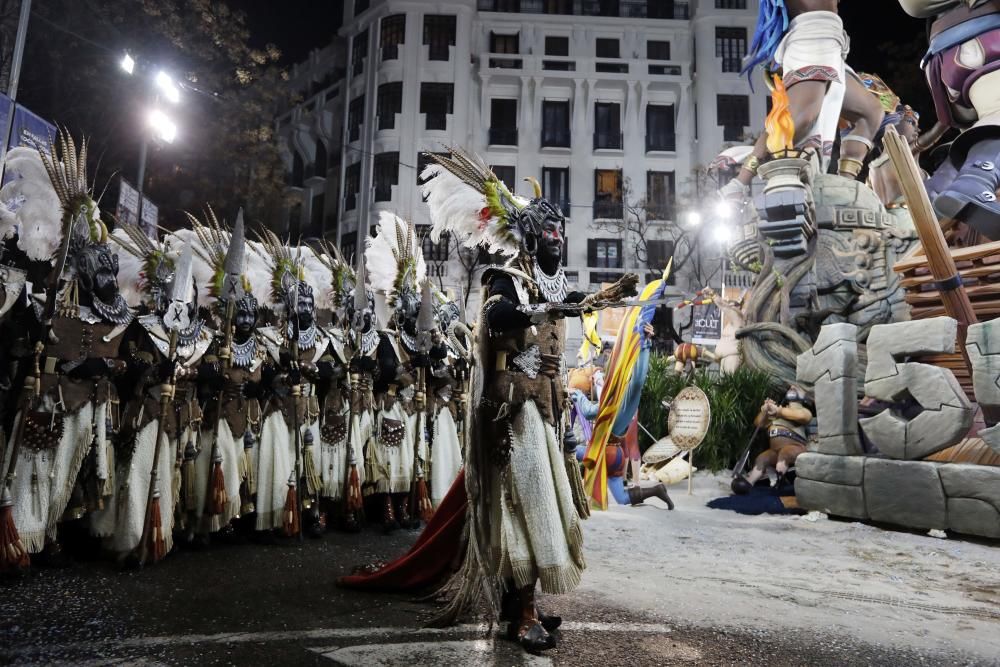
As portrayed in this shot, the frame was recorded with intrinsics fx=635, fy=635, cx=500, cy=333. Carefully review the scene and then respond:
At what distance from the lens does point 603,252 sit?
1082 inches

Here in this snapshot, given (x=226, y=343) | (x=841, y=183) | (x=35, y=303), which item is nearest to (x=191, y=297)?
(x=226, y=343)

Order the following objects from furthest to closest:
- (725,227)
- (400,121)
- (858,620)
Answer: (400,121) < (725,227) < (858,620)

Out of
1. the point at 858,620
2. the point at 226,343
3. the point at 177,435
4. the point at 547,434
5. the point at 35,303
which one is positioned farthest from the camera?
the point at 226,343

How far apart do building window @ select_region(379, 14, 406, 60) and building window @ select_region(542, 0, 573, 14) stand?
719 cm

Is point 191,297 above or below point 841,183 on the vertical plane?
below

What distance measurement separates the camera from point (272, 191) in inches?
805

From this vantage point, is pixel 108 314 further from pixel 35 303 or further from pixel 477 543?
pixel 477 543

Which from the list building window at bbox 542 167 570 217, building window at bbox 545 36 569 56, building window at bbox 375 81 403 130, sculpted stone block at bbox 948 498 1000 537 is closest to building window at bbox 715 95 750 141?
building window at bbox 545 36 569 56

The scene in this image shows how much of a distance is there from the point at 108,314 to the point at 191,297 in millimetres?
724

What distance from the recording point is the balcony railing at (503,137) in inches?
1111

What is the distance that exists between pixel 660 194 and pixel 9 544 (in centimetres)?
2726

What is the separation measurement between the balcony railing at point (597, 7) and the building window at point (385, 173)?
366 inches

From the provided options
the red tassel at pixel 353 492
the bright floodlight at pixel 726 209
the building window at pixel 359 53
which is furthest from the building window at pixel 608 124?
the red tassel at pixel 353 492

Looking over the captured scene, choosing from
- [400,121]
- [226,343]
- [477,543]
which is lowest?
[477,543]
